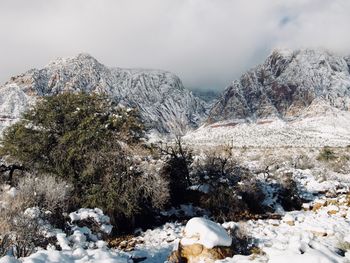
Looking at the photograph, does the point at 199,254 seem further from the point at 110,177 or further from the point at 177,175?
the point at 177,175

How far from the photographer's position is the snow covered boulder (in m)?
12.3

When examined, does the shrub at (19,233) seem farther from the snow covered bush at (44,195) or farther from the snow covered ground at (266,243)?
the snow covered bush at (44,195)

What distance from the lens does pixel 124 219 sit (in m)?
21.3

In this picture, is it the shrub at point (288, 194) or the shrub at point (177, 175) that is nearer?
the shrub at point (177, 175)

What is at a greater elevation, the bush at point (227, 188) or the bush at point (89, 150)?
the bush at point (89, 150)

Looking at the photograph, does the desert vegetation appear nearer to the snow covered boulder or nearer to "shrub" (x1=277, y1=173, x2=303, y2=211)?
"shrub" (x1=277, y1=173, x2=303, y2=211)

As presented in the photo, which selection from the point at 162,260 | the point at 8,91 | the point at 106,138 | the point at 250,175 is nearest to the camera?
the point at 162,260

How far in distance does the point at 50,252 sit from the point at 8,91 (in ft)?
A: 579

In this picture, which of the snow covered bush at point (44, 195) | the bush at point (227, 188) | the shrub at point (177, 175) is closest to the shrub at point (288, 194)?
the bush at point (227, 188)

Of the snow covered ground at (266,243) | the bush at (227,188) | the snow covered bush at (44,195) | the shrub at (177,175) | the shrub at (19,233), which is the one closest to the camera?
the snow covered ground at (266,243)

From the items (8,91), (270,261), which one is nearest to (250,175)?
(270,261)

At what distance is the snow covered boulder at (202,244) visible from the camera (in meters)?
12.3

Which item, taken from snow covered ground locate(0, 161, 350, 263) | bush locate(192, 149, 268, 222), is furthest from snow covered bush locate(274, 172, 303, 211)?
snow covered ground locate(0, 161, 350, 263)

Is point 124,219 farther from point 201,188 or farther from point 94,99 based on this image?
point 94,99
